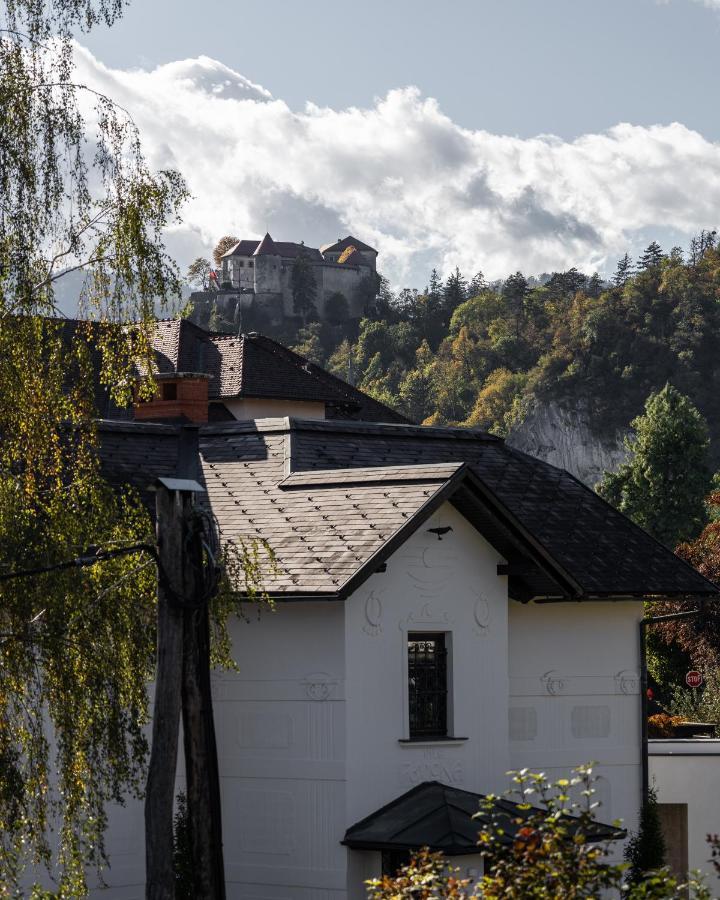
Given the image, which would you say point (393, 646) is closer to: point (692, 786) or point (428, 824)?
point (428, 824)

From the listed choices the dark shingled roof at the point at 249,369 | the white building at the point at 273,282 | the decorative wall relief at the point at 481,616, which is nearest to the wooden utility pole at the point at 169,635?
the decorative wall relief at the point at 481,616

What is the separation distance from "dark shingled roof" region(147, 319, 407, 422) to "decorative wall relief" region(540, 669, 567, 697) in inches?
1023

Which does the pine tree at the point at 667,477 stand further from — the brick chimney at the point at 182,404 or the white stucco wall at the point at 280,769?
the white stucco wall at the point at 280,769

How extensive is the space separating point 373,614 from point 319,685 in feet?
3.63

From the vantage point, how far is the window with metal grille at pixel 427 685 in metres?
21.1

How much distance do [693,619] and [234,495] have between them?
24.3 metres

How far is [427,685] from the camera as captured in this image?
21234mm

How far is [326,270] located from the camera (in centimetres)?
19988

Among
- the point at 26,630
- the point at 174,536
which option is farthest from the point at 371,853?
the point at 26,630

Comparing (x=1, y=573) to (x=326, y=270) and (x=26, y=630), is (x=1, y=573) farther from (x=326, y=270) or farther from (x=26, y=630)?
(x=326, y=270)

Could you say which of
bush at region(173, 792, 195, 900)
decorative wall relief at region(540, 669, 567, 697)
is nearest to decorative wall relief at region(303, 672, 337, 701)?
bush at region(173, 792, 195, 900)

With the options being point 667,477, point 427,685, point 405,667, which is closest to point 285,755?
point 405,667

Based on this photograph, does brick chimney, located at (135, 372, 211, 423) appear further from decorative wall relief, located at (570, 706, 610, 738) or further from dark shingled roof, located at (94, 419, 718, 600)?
decorative wall relief, located at (570, 706, 610, 738)

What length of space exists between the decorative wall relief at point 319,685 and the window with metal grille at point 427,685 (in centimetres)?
133
